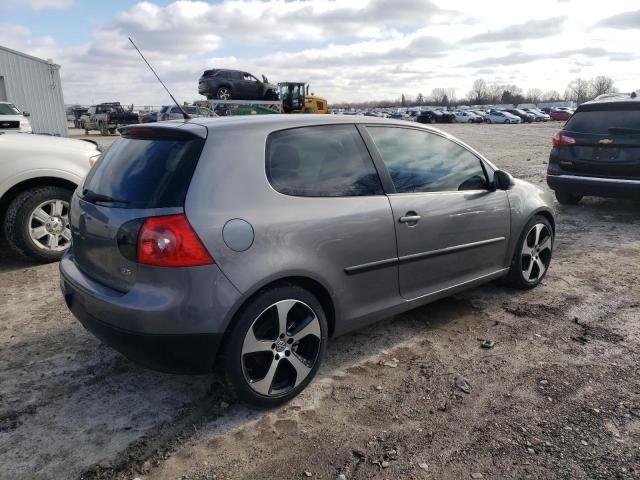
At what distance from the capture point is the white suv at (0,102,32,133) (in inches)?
630

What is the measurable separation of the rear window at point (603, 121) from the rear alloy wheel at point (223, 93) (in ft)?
57.1

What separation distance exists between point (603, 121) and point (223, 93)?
17953mm

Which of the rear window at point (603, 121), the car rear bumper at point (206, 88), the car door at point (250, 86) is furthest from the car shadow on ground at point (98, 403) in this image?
the car door at point (250, 86)

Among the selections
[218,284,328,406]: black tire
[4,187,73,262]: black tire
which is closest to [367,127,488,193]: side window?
[218,284,328,406]: black tire

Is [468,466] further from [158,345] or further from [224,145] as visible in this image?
[224,145]

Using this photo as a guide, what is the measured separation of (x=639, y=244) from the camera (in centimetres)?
603

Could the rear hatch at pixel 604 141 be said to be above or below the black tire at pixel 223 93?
below

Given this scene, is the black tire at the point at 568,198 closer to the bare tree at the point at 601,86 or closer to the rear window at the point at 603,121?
the rear window at the point at 603,121

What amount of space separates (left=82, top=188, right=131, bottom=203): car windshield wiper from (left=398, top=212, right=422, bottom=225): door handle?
1.70 m

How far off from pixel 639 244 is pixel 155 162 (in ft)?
19.2

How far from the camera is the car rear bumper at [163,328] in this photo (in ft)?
8.07

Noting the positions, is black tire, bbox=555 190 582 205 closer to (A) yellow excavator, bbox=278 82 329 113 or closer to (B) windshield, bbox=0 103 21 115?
(B) windshield, bbox=0 103 21 115

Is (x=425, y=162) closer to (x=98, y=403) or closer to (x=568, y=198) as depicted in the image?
(x=98, y=403)

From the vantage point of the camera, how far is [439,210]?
11.6 feet
